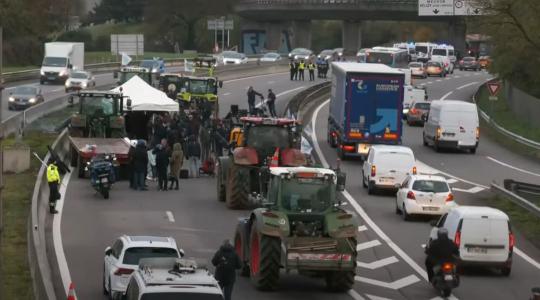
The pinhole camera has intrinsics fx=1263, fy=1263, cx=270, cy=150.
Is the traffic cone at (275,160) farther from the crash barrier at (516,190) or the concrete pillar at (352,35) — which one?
the concrete pillar at (352,35)

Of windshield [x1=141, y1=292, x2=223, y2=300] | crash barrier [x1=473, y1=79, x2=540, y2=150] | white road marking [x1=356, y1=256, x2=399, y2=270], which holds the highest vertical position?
windshield [x1=141, y1=292, x2=223, y2=300]

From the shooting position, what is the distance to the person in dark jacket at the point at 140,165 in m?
38.6

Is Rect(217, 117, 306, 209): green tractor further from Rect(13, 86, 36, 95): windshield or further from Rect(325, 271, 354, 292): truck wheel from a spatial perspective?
Rect(13, 86, 36, 95): windshield

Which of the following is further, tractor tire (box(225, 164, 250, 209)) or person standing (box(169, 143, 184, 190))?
person standing (box(169, 143, 184, 190))

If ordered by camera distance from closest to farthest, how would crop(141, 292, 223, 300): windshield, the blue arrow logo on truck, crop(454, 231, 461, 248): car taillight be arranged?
crop(141, 292, 223, 300): windshield → crop(454, 231, 461, 248): car taillight → the blue arrow logo on truck

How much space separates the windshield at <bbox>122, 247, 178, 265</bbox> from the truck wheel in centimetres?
364

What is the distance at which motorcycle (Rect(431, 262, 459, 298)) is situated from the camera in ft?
77.9

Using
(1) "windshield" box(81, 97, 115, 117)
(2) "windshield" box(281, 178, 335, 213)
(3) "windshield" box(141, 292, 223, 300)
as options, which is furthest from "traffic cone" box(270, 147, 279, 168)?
(3) "windshield" box(141, 292, 223, 300)

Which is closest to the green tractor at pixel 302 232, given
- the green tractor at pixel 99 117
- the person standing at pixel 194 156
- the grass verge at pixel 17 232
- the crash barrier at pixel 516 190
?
the grass verge at pixel 17 232

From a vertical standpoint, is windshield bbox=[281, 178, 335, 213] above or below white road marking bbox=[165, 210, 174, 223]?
above

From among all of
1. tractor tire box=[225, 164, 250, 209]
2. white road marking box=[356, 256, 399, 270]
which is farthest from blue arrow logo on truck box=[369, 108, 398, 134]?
white road marking box=[356, 256, 399, 270]

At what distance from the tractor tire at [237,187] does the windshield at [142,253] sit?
1214cm

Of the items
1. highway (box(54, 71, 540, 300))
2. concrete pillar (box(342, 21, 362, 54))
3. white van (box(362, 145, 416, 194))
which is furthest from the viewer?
concrete pillar (box(342, 21, 362, 54))

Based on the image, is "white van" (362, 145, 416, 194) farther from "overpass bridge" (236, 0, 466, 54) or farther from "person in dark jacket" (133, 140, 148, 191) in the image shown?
"overpass bridge" (236, 0, 466, 54)
